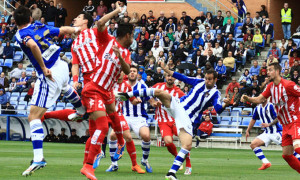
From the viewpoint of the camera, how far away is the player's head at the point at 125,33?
1105cm

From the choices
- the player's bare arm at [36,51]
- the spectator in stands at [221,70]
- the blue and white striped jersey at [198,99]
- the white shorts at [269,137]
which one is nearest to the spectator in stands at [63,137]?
the spectator in stands at [221,70]

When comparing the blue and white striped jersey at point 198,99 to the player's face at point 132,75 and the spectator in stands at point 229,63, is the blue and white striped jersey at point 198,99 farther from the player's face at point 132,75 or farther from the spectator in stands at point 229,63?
the spectator in stands at point 229,63

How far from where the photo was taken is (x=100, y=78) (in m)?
10.8

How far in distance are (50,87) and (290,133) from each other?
5.05m

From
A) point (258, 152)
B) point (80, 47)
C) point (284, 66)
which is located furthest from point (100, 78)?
point (284, 66)

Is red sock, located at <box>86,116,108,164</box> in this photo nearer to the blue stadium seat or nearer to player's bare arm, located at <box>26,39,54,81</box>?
player's bare arm, located at <box>26,39,54,81</box>

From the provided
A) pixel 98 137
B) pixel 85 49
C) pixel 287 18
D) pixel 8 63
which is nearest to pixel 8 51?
pixel 8 63

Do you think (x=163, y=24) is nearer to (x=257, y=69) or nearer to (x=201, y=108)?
(x=257, y=69)

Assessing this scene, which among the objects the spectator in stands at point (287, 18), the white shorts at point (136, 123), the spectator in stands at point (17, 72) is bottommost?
the white shorts at point (136, 123)

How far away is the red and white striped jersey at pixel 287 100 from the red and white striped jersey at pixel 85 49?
3.88 metres

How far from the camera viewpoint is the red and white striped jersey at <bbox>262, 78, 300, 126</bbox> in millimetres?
12602

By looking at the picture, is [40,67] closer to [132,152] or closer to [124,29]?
[124,29]

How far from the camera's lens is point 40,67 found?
10523 mm

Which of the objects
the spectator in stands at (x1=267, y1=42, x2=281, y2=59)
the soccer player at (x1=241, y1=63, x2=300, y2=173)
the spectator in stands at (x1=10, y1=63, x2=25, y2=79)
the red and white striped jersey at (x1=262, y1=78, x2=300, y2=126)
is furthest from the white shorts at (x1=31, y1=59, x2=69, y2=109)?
the spectator in stands at (x1=10, y1=63, x2=25, y2=79)
